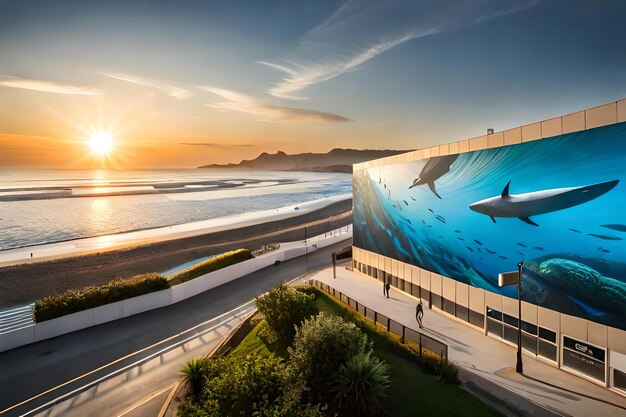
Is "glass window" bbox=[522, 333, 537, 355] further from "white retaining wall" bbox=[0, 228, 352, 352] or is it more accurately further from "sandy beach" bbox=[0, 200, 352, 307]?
"sandy beach" bbox=[0, 200, 352, 307]

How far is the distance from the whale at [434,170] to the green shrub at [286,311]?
39.6ft

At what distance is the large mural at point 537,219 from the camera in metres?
17.0

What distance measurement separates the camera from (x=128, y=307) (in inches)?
1240

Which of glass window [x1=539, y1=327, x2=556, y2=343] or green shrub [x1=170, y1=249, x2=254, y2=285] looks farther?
green shrub [x1=170, y1=249, x2=254, y2=285]

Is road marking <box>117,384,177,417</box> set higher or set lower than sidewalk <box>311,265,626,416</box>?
lower

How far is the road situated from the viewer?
1992 cm

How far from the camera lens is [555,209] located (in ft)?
62.6

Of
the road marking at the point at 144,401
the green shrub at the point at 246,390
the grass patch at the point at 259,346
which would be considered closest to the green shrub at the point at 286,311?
the grass patch at the point at 259,346

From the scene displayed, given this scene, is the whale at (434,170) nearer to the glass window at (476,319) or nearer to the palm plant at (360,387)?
the glass window at (476,319)

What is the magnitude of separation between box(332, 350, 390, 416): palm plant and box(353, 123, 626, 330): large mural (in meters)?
10.5

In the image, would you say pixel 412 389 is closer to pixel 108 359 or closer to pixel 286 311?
pixel 286 311

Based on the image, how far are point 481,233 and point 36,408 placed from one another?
24.9m

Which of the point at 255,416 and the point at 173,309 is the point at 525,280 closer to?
the point at 255,416

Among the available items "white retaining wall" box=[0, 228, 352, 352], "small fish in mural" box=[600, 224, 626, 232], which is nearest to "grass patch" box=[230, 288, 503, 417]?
"small fish in mural" box=[600, 224, 626, 232]
